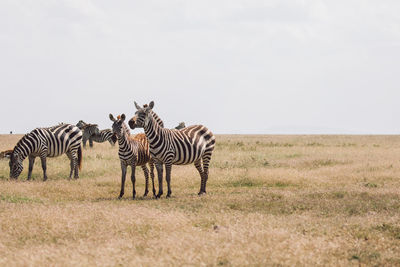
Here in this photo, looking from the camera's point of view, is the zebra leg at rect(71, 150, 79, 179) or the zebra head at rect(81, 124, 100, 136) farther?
the zebra head at rect(81, 124, 100, 136)

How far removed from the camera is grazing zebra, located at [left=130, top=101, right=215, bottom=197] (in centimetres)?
1495

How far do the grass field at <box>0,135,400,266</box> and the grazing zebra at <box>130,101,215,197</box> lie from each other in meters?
1.15

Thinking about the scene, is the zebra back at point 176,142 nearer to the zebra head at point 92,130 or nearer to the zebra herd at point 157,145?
the zebra herd at point 157,145

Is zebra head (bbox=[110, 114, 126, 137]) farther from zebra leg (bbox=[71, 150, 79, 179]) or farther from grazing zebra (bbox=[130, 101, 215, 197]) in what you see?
zebra leg (bbox=[71, 150, 79, 179])

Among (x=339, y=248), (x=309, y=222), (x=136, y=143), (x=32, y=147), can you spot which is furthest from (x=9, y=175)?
(x=339, y=248)

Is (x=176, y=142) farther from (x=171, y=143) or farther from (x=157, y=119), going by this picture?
(x=157, y=119)

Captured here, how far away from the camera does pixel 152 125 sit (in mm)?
15008

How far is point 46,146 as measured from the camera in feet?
66.4

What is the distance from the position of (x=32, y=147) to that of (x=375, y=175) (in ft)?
46.8

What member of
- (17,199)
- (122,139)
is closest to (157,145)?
(122,139)

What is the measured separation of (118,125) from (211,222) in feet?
18.1

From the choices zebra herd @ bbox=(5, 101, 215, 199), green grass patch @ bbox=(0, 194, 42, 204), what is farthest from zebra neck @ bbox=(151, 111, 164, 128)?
green grass patch @ bbox=(0, 194, 42, 204)

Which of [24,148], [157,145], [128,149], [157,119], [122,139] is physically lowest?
[24,148]

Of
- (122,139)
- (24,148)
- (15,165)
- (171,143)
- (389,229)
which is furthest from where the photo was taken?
(24,148)
